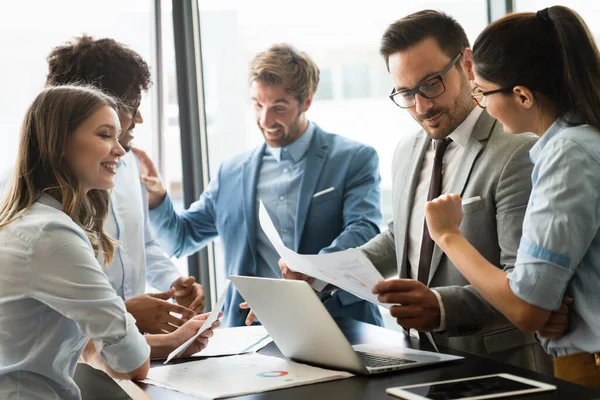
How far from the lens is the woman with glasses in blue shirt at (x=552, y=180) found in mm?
1757

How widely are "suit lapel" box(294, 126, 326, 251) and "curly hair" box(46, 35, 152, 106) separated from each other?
0.82 m

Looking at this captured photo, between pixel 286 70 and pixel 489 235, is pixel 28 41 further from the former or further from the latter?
pixel 489 235

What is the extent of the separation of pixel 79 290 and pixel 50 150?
1.41 feet

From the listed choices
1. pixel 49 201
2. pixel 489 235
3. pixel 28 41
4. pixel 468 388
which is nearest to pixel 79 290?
pixel 49 201

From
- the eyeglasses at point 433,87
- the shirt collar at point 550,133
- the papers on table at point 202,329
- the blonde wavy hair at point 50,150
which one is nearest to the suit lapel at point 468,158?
the eyeglasses at point 433,87

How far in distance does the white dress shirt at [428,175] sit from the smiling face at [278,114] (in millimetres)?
863

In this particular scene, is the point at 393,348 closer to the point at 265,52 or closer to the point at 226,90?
the point at 265,52

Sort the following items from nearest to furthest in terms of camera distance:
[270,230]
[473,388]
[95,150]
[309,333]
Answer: [473,388], [309,333], [95,150], [270,230]

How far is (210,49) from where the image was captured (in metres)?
4.45

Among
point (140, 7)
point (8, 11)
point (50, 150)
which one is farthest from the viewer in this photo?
point (140, 7)

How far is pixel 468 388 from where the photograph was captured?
1587 mm

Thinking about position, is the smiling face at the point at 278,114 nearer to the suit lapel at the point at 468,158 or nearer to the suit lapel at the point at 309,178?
the suit lapel at the point at 309,178

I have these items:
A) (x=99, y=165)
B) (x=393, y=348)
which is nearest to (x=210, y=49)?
(x=99, y=165)

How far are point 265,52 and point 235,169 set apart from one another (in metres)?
0.54
